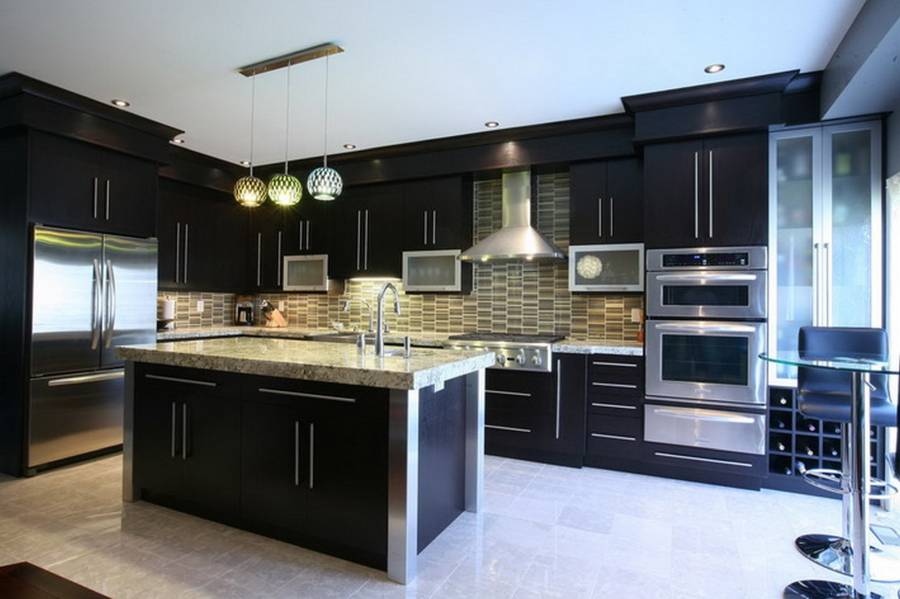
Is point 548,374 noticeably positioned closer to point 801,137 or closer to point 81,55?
point 801,137

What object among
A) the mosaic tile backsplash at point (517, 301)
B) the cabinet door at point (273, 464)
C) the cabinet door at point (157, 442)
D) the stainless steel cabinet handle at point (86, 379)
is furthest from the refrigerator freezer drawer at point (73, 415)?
the cabinet door at point (273, 464)

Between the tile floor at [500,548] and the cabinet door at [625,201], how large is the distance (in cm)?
190

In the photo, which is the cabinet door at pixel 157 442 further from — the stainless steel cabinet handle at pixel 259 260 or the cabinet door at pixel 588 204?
the cabinet door at pixel 588 204

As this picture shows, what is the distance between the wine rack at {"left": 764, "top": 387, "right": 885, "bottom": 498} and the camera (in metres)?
3.24

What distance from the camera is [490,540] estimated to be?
260 cm

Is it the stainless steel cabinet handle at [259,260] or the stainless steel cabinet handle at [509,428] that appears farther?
the stainless steel cabinet handle at [259,260]

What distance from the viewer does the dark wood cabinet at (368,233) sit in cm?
491

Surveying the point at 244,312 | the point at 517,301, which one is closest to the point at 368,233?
the point at 517,301

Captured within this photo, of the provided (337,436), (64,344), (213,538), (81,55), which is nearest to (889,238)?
(337,436)

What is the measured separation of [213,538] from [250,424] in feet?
1.97

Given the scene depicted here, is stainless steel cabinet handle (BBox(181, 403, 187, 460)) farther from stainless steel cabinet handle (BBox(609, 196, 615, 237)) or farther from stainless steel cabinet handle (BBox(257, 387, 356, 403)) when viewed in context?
stainless steel cabinet handle (BBox(609, 196, 615, 237))

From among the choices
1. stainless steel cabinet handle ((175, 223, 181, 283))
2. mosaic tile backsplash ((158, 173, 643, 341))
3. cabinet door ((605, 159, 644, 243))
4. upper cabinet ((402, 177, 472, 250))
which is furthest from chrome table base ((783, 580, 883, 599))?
stainless steel cabinet handle ((175, 223, 181, 283))

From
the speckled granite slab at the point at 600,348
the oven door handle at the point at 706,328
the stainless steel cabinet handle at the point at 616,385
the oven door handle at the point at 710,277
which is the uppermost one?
the oven door handle at the point at 710,277

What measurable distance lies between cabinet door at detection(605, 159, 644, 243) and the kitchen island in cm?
188
